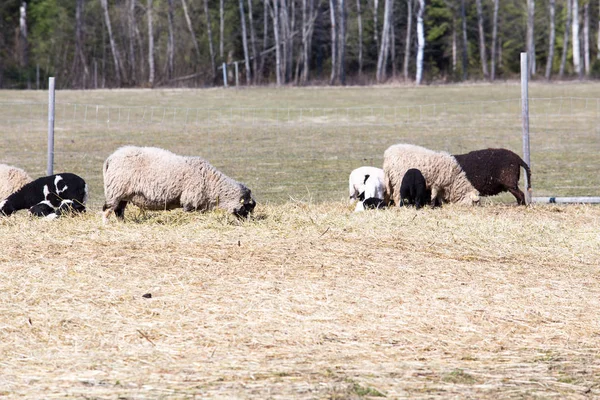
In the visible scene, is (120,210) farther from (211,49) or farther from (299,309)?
(211,49)

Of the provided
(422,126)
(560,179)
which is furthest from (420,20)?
(560,179)

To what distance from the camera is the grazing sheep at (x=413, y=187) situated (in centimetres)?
1227

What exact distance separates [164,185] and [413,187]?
3681mm

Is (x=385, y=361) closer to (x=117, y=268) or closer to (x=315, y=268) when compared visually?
(x=315, y=268)

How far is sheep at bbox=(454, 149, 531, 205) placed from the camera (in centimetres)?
1286

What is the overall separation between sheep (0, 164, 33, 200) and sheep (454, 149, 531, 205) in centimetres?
617

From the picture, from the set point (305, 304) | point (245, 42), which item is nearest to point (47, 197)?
point (305, 304)

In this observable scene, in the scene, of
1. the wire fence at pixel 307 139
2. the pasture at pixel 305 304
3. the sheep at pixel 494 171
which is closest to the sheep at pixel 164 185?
the pasture at pixel 305 304

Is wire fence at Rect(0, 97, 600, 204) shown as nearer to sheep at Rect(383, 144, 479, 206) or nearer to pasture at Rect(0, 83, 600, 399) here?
sheep at Rect(383, 144, 479, 206)

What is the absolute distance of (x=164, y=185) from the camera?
410 inches

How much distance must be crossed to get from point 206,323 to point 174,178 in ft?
13.6

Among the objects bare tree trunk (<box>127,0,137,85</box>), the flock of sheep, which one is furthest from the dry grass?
bare tree trunk (<box>127,0,137,85</box>)

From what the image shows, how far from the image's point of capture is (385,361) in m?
5.87

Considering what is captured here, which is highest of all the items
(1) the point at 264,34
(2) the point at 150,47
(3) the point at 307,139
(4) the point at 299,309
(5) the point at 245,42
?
(1) the point at 264,34
